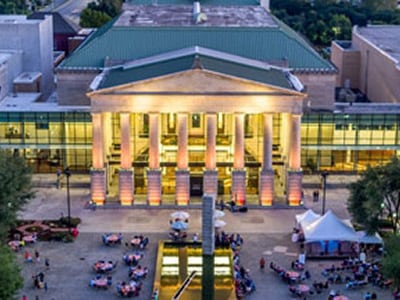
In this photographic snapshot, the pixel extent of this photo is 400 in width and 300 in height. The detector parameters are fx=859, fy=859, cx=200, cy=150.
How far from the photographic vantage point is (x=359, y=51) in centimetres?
13575

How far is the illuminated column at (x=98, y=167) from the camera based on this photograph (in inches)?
3472

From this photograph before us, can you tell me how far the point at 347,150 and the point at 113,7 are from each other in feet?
358

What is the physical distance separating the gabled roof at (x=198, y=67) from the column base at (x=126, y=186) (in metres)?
9.13

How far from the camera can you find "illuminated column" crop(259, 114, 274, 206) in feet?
289

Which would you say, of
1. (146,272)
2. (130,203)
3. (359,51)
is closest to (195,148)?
(130,203)

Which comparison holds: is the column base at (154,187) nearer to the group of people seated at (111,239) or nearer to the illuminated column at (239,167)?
the illuminated column at (239,167)

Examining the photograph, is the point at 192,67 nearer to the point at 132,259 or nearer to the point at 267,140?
the point at 267,140

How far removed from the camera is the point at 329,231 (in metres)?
75.6

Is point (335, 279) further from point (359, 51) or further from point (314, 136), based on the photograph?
point (359, 51)

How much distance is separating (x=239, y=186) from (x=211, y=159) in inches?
163

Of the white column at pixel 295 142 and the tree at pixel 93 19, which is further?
the tree at pixel 93 19

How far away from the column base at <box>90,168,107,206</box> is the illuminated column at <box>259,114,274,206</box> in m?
16.3

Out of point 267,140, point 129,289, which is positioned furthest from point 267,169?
point 129,289

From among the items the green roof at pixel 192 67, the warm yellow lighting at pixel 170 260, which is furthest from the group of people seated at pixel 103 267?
the green roof at pixel 192 67
